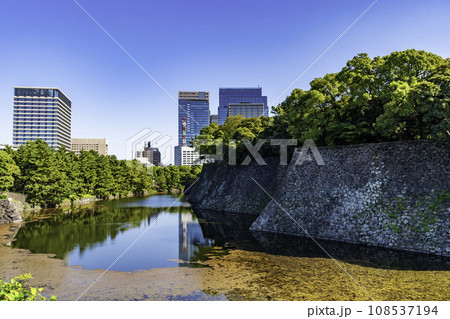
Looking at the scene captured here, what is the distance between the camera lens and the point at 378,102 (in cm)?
2186

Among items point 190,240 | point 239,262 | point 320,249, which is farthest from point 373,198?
point 190,240

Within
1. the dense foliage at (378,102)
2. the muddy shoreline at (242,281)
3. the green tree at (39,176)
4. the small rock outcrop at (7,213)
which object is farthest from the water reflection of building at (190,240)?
the green tree at (39,176)

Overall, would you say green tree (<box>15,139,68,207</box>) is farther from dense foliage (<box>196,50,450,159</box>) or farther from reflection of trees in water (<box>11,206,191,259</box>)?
dense foliage (<box>196,50,450,159</box>)

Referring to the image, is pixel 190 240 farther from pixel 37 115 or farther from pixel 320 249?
pixel 37 115

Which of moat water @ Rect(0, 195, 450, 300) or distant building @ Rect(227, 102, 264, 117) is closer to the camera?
moat water @ Rect(0, 195, 450, 300)

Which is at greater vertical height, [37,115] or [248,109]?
[248,109]

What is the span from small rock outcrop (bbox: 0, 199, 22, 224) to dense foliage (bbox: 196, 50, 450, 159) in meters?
28.9

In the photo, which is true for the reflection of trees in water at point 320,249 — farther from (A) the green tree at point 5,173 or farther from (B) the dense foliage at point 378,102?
(A) the green tree at point 5,173

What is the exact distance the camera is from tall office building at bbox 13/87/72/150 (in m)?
149

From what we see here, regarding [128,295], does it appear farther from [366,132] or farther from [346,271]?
[366,132]

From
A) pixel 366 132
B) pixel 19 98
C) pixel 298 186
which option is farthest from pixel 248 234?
pixel 19 98

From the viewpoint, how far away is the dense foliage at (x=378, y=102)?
16.0m

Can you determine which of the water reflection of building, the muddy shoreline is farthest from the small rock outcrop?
the water reflection of building

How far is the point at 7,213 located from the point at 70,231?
8681 mm
